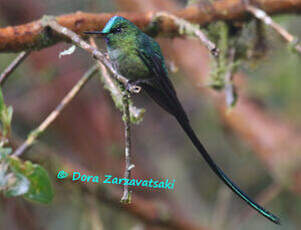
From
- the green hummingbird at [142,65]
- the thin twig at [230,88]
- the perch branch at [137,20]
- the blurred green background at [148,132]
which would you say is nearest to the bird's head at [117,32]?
the green hummingbird at [142,65]

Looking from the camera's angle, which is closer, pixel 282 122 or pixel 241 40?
pixel 241 40

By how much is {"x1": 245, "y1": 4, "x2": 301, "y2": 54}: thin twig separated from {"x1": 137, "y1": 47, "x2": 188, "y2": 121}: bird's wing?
629 millimetres

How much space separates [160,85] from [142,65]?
3.0 inches

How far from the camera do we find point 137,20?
184 centimetres

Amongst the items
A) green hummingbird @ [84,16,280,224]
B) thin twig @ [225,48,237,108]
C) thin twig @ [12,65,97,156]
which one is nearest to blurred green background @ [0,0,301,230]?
thin twig @ [225,48,237,108]

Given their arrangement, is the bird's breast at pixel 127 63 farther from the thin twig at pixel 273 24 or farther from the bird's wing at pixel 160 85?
the thin twig at pixel 273 24

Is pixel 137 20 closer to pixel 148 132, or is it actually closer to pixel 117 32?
pixel 117 32

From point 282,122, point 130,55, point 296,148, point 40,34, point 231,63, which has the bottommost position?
point 130,55

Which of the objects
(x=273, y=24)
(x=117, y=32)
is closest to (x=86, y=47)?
(x=117, y=32)

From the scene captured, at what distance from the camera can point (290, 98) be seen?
3.65 meters

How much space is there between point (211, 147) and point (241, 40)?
187 centimetres

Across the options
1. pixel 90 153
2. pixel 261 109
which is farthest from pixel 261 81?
pixel 90 153

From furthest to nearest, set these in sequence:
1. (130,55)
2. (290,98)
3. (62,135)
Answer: (290,98)
(62,135)
(130,55)

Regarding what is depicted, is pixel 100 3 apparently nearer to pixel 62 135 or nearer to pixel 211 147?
pixel 62 135
